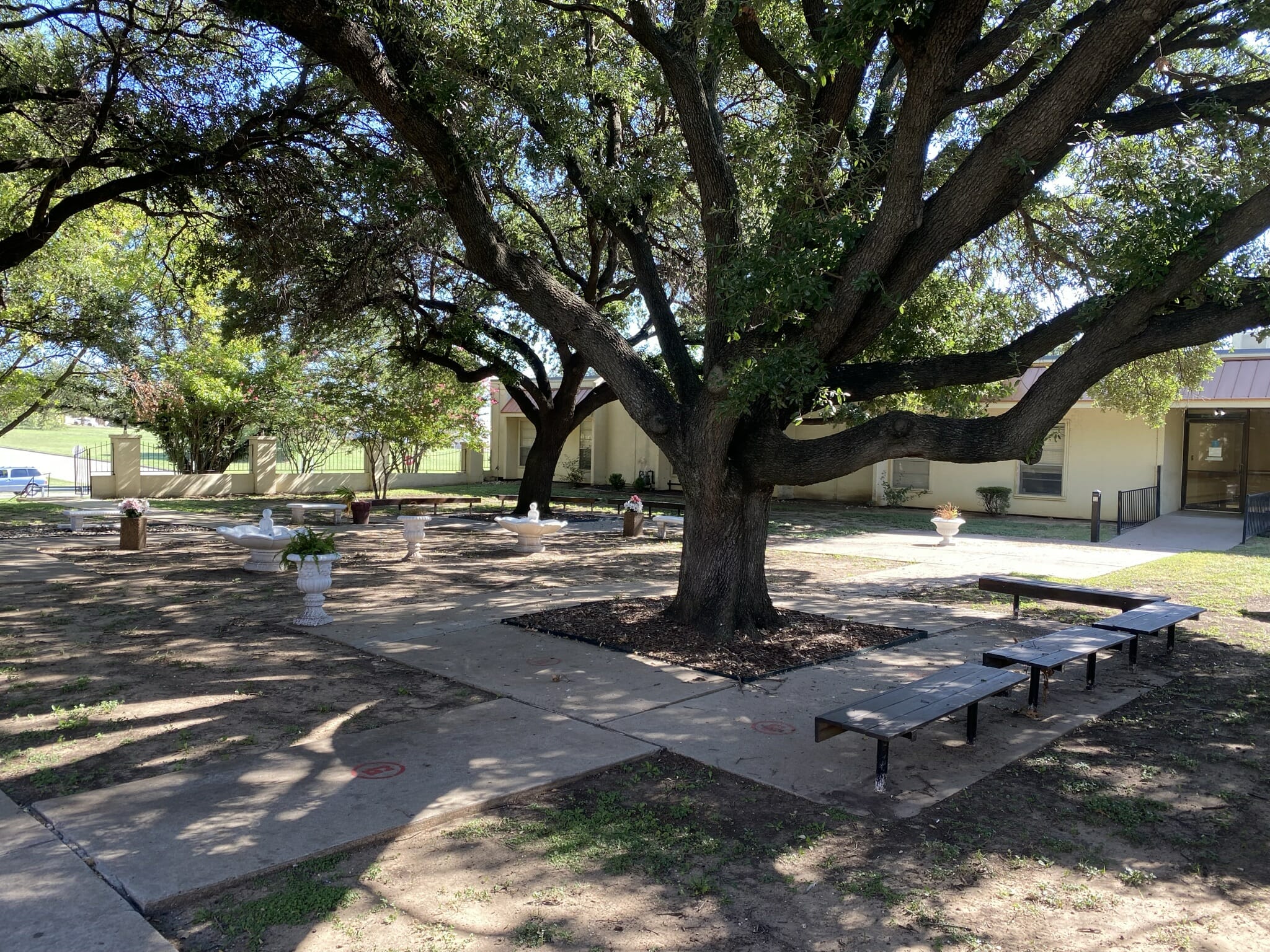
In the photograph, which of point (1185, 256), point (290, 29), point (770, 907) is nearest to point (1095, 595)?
point (1185, 256)

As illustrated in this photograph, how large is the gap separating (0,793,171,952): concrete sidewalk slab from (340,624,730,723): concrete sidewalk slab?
10.1 feet

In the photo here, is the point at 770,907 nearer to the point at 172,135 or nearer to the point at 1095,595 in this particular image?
the point at 1095,595

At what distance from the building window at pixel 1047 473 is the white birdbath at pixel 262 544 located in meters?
17.3

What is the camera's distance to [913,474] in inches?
982

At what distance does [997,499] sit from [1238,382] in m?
5.83

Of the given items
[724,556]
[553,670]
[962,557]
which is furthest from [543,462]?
[553,670]

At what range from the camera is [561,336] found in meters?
8.65

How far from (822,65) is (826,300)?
1.84m

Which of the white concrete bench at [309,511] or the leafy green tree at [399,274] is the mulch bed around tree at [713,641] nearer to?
the leafy green tree at [399,274]

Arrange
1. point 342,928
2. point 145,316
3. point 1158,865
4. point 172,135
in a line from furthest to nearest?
point 145,316, point 172,135, point 1158,865, point 342,928

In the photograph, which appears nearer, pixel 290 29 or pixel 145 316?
pixel 290 29

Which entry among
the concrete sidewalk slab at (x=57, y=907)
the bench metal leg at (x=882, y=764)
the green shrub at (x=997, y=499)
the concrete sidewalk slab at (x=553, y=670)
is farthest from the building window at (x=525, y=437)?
the concrete sidewalk slab at (x=57, y=907)

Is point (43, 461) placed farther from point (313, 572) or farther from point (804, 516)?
point (313, 572)

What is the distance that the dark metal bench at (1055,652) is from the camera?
6.41 m
